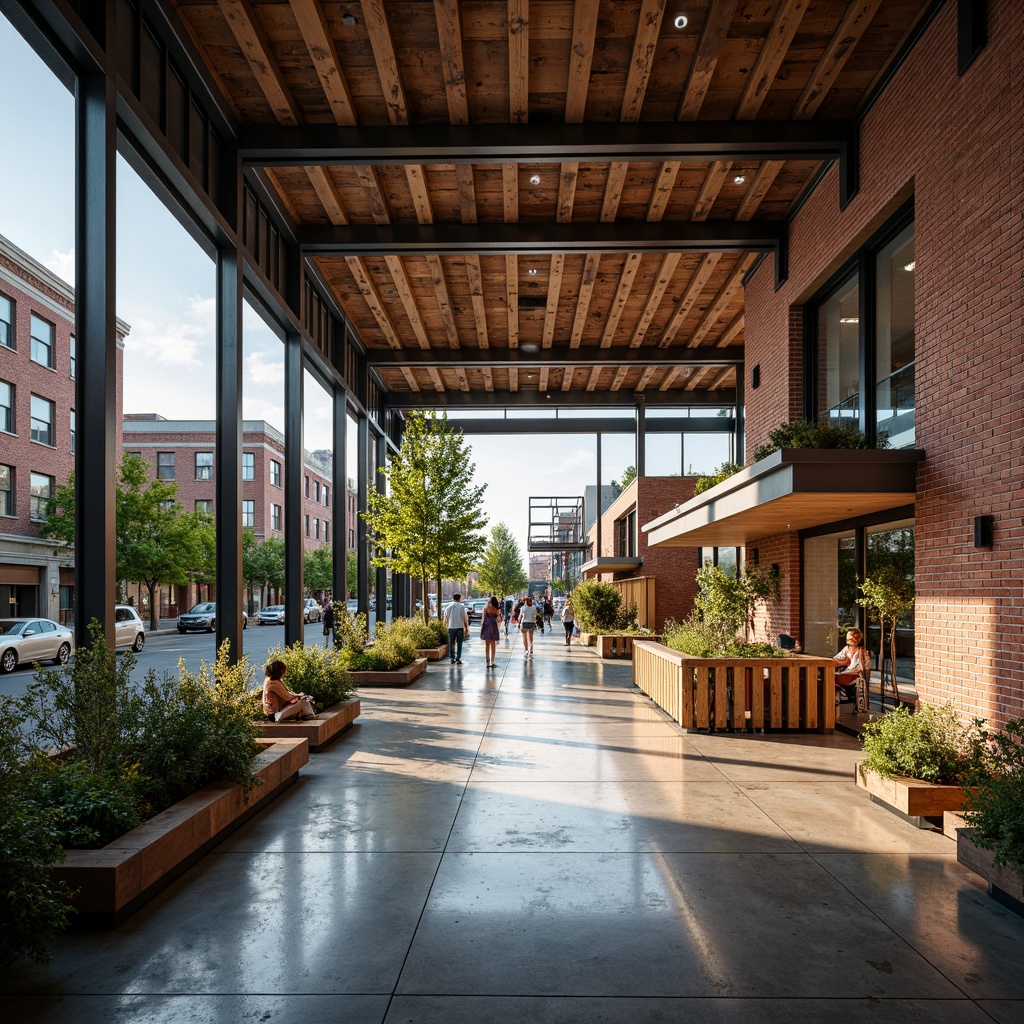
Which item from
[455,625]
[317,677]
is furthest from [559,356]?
[317,677]

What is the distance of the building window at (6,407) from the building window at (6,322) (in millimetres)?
1465

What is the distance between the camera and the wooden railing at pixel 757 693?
10.5m

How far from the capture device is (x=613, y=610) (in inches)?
1035

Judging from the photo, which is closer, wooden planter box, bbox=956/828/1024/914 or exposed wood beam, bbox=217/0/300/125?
wooden planter box, bbox=956/828/1024/914

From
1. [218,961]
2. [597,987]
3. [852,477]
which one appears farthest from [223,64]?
[597,987]

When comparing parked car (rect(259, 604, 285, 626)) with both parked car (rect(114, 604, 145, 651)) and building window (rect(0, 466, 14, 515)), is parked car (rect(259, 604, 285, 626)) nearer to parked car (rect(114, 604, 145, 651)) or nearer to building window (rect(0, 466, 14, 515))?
building window (rect(0, 466, 14, 515))

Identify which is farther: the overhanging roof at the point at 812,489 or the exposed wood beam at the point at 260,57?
the overhanging roof at the point at 812,489

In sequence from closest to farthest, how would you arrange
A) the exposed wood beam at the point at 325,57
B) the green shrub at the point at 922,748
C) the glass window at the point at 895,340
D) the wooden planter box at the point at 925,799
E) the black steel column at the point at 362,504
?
the wooden planter box at the point at 925,799, the green shrub at the point at 922,748, the exposed wood beam at the point at 325,57, the glass window at the point at 895,340, the black steel column at the point at 362,504

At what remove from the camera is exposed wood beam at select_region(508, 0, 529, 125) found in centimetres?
854

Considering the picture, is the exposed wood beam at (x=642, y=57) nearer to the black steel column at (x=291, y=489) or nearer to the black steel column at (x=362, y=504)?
the black steel column at (x=291, y=489)

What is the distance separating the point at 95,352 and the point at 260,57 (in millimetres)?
4604

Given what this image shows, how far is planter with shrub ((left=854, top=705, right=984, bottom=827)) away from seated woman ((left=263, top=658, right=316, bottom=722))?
6134 mm

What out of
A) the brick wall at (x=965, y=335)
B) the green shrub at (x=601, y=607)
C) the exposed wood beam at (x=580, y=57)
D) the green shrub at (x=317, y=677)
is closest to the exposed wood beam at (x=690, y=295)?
the brick wall at (x=965, y=335)

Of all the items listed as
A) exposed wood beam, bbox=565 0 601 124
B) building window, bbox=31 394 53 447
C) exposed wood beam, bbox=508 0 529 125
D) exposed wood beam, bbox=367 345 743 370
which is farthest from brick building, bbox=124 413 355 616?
exposed wood beam, bbox=565 0 601 124
